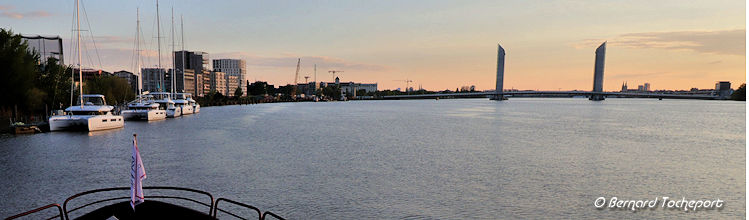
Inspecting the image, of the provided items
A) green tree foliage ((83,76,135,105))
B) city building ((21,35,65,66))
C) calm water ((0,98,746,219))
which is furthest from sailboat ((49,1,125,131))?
city building ((21,35,65,66))

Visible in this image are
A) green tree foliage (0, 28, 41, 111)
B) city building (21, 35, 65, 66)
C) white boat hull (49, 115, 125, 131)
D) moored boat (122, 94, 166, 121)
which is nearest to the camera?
white boat hull (49, 115, 125, 131)

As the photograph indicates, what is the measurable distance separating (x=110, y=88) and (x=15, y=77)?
165 ft

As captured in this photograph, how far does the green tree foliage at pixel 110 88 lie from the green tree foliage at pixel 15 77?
2808cm

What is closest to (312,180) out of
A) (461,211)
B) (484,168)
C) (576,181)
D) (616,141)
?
(461,211)

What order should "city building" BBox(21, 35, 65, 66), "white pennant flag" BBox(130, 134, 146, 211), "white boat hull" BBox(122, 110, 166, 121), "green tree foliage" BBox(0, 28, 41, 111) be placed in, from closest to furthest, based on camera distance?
"white pennant flag" BBox(130, 134, 146, 211)
"green tree foliage" BBox(0, 28, 41, 111)
"white boat hull" BBox(122, 110, 166, 121)
"city building" BBox(21, 35, 65, 66)

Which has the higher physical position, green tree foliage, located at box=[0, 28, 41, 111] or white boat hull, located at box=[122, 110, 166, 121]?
green tree foliage, located at box=[0, 28, 41, 111]

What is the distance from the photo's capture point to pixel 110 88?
351 feet

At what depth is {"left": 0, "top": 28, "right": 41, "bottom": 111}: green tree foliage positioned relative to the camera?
58.8m

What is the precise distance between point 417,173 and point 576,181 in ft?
31.0

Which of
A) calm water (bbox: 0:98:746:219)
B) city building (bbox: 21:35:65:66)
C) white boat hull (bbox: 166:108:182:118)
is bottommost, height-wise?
calm water (bbox: 0:98:746:219)

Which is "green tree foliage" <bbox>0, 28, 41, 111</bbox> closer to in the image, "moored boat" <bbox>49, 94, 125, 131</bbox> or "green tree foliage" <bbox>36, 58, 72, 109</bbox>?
"green tree foliage" <bbox>36, 58, 72, 109</bbox>

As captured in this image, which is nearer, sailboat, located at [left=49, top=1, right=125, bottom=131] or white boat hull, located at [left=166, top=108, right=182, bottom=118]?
sailboat, located at [left=49, top=1, right=125, bottom=131]

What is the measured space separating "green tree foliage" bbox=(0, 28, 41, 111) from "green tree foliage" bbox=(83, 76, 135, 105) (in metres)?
28.1

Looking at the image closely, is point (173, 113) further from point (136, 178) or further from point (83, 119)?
point (136, 178)
